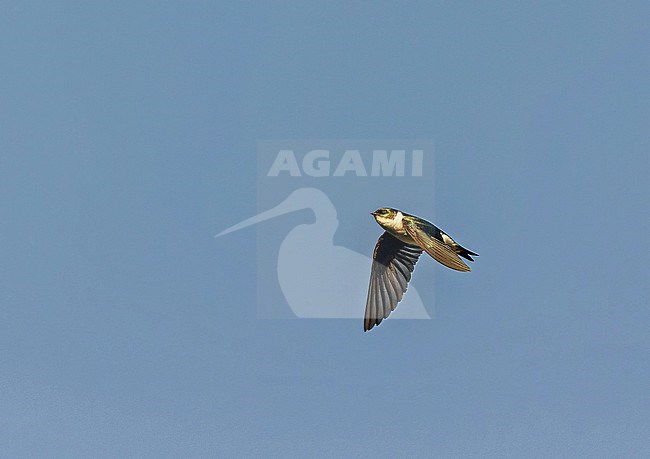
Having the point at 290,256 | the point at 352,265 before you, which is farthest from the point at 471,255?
the point at 290,256

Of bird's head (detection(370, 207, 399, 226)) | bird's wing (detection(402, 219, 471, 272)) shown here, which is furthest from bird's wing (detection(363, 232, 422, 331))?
bird's wing (detection(402, 219, 471, 272))

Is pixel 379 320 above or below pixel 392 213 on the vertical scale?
below

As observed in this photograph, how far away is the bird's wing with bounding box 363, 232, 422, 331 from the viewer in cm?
1811

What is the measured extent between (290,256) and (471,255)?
22.6 ft

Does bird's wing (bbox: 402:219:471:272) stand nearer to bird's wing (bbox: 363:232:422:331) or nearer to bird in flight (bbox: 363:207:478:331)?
bird in flight (bbox: 363:207:478:331)

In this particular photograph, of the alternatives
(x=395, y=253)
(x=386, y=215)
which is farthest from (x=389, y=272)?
(x=386, y=215)

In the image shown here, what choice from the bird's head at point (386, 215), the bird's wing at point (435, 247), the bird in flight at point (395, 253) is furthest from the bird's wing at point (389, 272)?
the bird's wing at point (435, 247)

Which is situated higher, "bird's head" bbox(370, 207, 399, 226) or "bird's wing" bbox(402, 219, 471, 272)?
"bird's head" bbox(370, 207, 399, 226)

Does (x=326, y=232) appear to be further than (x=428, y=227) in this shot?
Yes

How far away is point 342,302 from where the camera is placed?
68.8 ft

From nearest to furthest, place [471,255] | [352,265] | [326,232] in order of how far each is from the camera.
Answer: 1. [471,255]
2. [352,265]
3. [326,232]

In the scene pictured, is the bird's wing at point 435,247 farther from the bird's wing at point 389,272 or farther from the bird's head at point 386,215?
the bird's wing at point 389,272

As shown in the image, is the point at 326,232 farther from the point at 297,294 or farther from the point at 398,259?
the point at 398,259

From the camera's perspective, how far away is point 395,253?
18.5 metres
